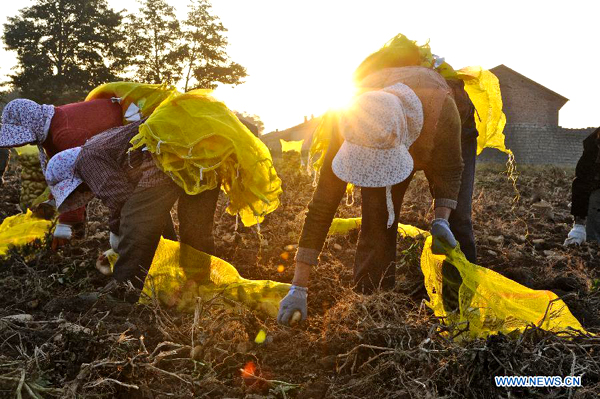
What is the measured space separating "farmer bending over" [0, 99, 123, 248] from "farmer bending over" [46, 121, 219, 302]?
0.46 metres

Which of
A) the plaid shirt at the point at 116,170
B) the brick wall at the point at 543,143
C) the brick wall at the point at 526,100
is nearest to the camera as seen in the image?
the plaid shirt at the point at 116,170

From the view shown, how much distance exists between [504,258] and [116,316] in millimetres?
2359

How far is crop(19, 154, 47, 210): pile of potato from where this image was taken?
3670 mm

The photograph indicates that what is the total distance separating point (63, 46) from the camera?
2411cm

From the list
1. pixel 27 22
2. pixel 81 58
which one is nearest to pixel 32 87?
pixel 81 58

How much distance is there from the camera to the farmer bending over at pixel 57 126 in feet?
8.89

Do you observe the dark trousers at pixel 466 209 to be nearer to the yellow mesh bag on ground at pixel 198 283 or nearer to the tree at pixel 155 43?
the yellow mesh bag on ground at pixel 198 283

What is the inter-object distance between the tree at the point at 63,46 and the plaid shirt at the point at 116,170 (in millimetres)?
21903

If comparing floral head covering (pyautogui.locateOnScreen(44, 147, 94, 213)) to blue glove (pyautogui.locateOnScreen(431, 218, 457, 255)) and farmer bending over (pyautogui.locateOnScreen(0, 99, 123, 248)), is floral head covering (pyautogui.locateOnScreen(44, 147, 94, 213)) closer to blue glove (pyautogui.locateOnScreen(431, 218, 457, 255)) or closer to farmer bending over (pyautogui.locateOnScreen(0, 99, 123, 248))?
farmer bending over (pyautogui.locateOnScreen(0, 99, 123, 248))

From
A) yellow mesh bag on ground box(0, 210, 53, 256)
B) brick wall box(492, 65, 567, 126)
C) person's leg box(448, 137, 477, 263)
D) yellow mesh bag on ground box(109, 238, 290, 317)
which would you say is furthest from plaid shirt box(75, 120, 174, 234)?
brick wall box(492, 65, 567, 126)

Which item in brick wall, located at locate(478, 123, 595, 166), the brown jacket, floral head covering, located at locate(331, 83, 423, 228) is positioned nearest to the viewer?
floral head covering, located at locate(331, 83, 423, 228)

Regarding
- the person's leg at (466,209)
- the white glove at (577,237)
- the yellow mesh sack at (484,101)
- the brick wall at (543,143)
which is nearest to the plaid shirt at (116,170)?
the person's leg at (466,209)

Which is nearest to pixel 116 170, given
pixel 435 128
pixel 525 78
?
pixel 435 128

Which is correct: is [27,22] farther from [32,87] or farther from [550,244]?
[550,244]
